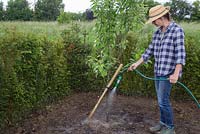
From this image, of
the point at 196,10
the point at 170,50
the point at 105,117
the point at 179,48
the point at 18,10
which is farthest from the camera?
the point at 18,10

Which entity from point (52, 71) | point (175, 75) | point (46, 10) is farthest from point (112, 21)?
point (46, 10)

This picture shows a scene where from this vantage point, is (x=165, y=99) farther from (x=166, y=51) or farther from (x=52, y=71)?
(x=52, y=71)

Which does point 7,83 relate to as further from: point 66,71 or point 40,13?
point 40,13

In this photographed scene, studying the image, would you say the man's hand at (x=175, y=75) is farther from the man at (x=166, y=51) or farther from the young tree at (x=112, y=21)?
the young tree at (x=112, y=21)

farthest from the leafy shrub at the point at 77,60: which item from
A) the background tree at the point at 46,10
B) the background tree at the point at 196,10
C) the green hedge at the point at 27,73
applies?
the background tree at the point at 46,10

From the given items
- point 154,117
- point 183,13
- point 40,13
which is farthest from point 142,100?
point 40,13

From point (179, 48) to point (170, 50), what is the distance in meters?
0.16

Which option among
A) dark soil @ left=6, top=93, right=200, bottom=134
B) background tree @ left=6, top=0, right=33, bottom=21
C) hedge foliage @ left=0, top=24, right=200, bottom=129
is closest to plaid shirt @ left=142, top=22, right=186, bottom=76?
hedge foliage @ left=0, top=24, right=200, bottom=129

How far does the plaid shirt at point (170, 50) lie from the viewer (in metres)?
4.38

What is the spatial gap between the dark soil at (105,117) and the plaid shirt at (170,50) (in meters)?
1.11

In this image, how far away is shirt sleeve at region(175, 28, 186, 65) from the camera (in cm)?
433

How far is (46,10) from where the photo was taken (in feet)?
137

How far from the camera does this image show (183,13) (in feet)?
106

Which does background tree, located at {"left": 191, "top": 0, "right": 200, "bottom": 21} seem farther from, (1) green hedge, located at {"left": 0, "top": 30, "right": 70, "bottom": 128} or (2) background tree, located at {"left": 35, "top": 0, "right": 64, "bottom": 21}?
(1) green hedge, located at {"left": 0, "top": 30, "right": 70, "bottom": 128}
